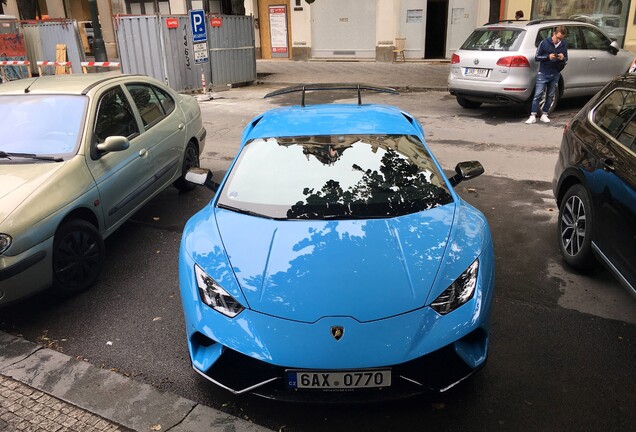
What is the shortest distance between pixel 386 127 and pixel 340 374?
2238 millimetres

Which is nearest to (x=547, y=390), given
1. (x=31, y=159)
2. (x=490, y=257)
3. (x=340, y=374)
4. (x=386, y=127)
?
(x=490, y=257)

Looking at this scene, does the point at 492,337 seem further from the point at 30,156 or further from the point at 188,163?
the point at 188,163

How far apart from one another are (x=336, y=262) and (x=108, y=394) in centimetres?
166

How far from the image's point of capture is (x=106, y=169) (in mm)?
4816

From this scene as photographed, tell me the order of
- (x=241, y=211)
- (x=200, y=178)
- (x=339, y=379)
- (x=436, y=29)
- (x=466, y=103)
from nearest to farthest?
(x=339, y=379), (x=241, y=211), (x=200, y=178), (x=466, y=103), (x=436, y=29)

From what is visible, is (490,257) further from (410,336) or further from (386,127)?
(386,127)

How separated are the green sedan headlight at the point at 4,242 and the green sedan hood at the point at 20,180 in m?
0.11

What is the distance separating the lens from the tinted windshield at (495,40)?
10.3 meters

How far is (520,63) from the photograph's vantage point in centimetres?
1005

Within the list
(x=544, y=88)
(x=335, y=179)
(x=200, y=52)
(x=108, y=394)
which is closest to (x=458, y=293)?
(x=335, y=179)

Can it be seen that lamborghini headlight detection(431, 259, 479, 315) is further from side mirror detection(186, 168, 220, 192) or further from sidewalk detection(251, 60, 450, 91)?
sidewalk detection(251, 60, 450, 91)

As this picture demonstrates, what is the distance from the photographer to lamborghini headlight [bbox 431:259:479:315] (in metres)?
2.82

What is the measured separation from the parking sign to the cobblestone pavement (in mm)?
12250

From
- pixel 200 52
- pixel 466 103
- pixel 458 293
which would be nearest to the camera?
pixel 458 293
